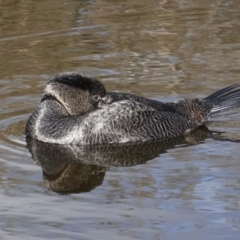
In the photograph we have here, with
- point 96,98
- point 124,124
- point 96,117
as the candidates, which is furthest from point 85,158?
point 96,98

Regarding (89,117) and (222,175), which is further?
(89,117)

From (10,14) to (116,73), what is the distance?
3.85 metres

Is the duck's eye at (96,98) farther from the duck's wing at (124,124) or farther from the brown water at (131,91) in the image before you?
the brown water at (131,91)

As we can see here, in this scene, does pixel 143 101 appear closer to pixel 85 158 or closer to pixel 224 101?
pixel 85 158

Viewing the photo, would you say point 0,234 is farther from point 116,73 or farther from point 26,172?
point 116,73

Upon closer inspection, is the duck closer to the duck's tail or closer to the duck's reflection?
the duck's reflection

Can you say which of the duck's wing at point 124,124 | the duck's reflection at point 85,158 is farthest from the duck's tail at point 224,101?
the duck's wing at point 124,124

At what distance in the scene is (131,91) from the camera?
39.5 ft

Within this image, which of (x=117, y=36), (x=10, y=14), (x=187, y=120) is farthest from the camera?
(x=10, y=14)

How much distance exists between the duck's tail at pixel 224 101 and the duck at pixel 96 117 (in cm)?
42

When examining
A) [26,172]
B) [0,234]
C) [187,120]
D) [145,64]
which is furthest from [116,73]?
[0,234]

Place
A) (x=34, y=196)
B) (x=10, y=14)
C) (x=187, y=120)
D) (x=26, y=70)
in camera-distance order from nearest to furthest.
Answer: (x=34, y=196) → (x=187, y=120) → (x=26, y=70) → (x=10, y=14)

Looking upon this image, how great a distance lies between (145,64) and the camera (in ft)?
43.2

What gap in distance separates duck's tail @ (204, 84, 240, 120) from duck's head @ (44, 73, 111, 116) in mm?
1470
